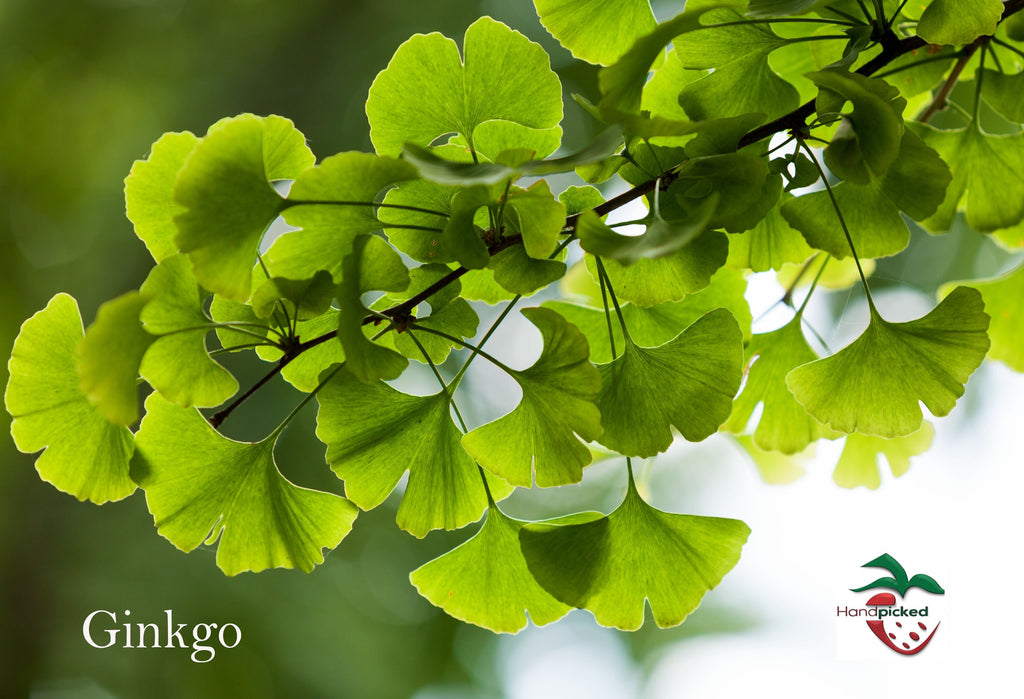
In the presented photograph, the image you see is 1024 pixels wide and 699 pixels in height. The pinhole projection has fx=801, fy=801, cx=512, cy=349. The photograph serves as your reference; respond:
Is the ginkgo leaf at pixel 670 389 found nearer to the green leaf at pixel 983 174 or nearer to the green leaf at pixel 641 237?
the green leaf at pixel 641 237

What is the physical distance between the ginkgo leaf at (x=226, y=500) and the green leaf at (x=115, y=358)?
7cm

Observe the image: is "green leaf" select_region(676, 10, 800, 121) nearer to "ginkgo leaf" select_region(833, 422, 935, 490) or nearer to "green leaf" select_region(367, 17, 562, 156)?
"green leaf" select_region(367, 17, 562, 156)

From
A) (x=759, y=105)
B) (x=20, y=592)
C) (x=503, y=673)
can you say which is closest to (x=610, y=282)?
(x=759, y=105)

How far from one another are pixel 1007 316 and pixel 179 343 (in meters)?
0.59

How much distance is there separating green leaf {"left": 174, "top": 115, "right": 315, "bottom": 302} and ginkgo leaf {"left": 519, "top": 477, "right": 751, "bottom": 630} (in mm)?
194

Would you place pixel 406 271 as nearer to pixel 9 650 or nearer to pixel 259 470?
pixel 259 470

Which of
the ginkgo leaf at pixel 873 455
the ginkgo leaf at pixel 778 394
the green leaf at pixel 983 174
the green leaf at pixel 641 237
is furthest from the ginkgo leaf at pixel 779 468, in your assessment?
the green leaf at pixel 641 237

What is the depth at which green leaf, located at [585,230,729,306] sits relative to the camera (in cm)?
40

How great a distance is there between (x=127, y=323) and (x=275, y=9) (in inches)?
95.8

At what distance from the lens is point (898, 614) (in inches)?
38.0

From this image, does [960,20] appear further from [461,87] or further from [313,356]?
[313,356]

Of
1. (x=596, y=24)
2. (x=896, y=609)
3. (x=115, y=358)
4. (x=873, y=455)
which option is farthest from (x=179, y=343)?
(x=896, y=609)

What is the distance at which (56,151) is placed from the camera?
2.23 m

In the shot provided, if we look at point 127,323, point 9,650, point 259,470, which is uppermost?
point 127,323
